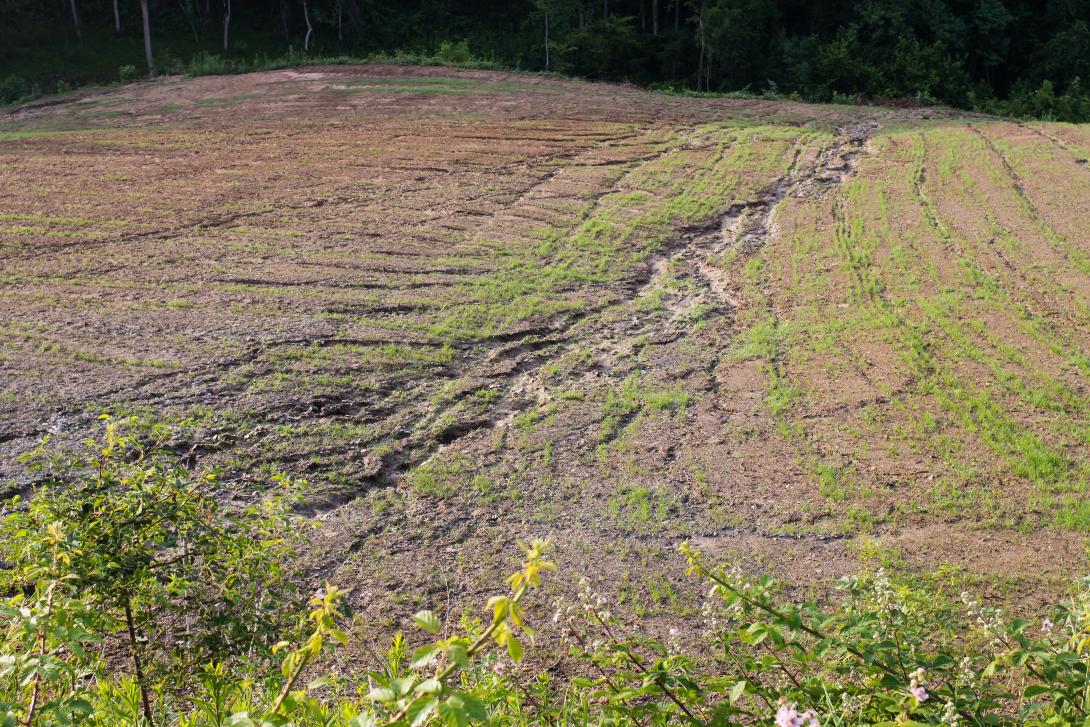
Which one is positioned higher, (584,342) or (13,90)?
(13,90)

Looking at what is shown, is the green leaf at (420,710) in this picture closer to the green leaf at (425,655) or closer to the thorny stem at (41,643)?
the green leaf at (425,655)

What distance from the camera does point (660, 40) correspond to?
100 feet

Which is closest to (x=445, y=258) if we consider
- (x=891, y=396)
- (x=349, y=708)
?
(x=891, y=396)

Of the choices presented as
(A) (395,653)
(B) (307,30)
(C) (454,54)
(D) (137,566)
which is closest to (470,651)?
(A) (395,653)

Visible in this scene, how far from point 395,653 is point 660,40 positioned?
3040 cm

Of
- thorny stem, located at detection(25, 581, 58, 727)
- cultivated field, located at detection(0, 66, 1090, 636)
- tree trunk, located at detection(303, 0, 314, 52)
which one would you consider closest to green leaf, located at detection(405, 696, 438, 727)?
thorny stem, located at detection(25, 581, 58, 727)

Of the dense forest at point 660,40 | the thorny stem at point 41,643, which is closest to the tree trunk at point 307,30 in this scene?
the dense forest at point 660,40

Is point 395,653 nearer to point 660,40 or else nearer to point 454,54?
point 454,54

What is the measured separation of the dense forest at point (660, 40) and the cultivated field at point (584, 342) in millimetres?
12603

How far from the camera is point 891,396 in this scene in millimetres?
6914

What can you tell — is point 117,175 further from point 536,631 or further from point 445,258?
point 536,631

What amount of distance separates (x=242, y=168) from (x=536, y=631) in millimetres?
10821

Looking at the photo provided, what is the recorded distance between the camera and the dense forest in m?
26.3

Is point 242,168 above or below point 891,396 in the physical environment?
above
